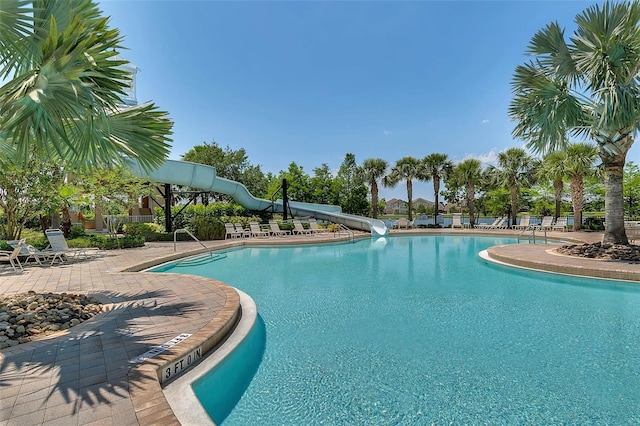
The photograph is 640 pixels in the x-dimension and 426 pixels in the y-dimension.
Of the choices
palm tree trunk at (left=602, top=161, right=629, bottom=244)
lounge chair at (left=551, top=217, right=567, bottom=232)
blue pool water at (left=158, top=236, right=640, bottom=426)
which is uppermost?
palm tree trunk at (left=602, top=161, right=629, bottom=244)

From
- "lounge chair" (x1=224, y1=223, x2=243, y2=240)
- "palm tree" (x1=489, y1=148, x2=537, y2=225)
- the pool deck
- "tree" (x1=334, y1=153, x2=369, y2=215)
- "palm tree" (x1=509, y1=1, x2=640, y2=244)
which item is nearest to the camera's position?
the pool deck

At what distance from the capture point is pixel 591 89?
31.8 feet

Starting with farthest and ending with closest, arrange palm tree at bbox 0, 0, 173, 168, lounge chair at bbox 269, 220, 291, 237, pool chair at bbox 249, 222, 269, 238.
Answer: lounge chair at bbox 269, 220, 291, 237 < pool chair at bbox 249, 222, 269, 238 < palm tree at bbox 0, 0, 173, 168

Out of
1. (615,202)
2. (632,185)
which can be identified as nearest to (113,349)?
(615,202)

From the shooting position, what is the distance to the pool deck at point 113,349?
237 cm

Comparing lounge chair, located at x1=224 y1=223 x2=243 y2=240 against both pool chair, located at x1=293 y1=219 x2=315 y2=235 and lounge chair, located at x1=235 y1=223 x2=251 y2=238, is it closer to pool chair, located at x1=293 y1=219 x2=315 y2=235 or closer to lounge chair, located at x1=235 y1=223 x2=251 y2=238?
lounge chair, located at x1=235 y1=223 x2=251 y2=238

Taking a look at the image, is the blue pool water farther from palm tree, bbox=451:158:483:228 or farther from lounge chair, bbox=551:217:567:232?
A: palm tree, bbox=451:158:483:228

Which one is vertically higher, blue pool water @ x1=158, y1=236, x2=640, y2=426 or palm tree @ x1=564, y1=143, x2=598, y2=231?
palm tree @ x1=564, y1=143, x2=598, y2=231

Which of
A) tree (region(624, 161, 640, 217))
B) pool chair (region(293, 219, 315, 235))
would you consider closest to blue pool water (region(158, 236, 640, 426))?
pool chair (region(293, 219, 315, 235))

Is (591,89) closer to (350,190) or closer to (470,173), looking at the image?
(470,173)

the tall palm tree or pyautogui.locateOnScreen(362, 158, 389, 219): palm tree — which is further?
pyautogui.locateOnScreen(362, 158, 389, 219): palm tree

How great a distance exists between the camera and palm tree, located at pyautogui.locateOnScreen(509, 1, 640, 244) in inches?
341

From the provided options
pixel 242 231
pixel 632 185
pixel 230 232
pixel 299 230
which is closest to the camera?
pixel 230 232

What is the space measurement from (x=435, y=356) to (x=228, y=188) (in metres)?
19.8
